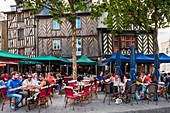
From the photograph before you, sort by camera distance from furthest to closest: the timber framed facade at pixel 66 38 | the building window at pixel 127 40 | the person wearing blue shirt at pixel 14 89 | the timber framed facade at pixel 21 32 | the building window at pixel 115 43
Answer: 1. the timber framed facade at pixel 21 32
2. the building window at pixel 127 40
3. the building window at pixel 115 43
4. the timber framed facade at pixel 66 38
5. the person wearing blue shirt at pixel 14 89

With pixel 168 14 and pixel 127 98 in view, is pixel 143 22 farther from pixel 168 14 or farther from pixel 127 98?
pixel 127 98

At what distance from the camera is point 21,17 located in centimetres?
3375

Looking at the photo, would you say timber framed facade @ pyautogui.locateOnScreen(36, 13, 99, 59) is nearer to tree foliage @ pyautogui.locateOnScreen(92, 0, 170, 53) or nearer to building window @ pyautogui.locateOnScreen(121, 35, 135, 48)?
building window @ pyautogui.locateOnScreen(121, 35, 135, 48)

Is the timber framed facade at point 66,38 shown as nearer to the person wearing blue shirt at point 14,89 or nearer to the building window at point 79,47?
the building window at point 79,47

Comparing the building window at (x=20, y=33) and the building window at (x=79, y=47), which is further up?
the building window at (x=20, y=33)

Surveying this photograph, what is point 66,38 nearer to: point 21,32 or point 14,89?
point 21,32

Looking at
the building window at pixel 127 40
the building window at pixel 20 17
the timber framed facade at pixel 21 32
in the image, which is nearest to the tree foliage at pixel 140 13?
the building window at pixel 127 40

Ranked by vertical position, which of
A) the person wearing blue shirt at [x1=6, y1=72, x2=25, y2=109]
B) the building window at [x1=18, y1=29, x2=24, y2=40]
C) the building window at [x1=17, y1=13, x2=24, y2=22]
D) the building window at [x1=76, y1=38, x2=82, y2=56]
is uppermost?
the building window at [x1=17, y1=13, x2=24, y2=22]

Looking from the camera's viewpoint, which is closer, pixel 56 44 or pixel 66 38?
pixel 66 38

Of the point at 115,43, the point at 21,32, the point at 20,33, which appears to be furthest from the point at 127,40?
the point at 20,33

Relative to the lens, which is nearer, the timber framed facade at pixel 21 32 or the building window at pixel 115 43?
the building window at pixel 115 43

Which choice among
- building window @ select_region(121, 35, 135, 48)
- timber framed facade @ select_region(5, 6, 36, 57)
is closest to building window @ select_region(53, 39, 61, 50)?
timber framed facade @ select_region(5, 6, 36, 57)

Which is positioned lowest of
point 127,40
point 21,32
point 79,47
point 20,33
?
point 79,47

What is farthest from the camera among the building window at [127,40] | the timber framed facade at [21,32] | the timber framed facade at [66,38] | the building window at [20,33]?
the building window at [20,33]
